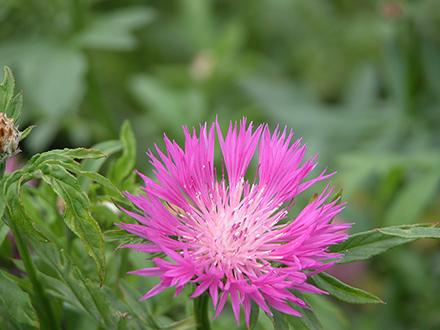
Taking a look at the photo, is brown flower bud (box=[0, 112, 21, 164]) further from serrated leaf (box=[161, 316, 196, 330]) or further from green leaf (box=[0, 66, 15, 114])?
serrated leaf (box=[161, 316, 196, 330])

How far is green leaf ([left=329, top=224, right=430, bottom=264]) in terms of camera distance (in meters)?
0.72

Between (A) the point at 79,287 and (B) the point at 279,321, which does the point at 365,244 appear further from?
(A) the point at 79,287

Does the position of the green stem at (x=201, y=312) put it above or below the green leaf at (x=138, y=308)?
above

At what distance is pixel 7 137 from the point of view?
2.31 ft

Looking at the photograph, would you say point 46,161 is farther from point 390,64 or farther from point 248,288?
point 390,64

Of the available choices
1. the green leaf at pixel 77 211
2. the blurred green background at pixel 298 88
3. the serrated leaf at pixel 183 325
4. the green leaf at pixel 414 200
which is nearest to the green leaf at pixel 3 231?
the green leaf at pixel 77 211

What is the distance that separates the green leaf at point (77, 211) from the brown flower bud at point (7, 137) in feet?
0.22

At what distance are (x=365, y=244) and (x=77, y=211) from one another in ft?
1.34

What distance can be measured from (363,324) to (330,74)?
156 cm

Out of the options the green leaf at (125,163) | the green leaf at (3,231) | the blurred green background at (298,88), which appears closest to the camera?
the green leaf at (3,231)

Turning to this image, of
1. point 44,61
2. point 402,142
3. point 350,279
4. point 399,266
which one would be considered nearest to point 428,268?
point 399,266

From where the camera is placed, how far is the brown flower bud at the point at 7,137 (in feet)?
2.30

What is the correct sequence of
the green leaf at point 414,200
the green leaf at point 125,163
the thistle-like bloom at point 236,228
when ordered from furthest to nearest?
1. the green leaf at point 414,200
2. the green leaf at point 125,163
3. the thistle-like bloom at point 236,228

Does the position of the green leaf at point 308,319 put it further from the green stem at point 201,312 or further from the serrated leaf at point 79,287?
the serrated leaf at point 79,287
